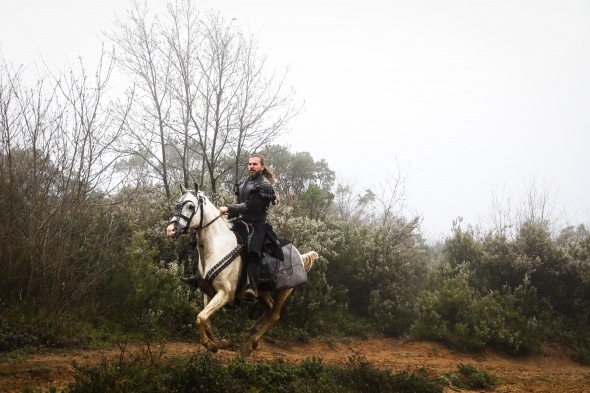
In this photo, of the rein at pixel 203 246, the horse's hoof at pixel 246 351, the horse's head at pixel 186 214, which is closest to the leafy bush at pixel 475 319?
Result: the horse's hoof at pixel 246 351

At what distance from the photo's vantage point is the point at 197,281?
673 cm

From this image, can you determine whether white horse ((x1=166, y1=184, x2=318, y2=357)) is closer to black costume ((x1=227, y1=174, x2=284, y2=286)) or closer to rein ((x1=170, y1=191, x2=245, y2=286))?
rein ((x1=170, y1=191, x2=245, y2=286))

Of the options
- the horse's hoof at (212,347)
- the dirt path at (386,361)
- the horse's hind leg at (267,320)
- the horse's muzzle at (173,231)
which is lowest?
the dirt path at (386,361)

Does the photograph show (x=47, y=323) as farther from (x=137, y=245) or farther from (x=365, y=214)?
(x=365, y=214)

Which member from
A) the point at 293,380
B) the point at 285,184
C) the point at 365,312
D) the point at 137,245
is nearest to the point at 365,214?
the point at 285,184

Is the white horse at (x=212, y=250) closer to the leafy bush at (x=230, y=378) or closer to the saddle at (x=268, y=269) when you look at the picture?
the saddle at (x=268, y=269)

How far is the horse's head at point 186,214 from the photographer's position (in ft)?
19.9

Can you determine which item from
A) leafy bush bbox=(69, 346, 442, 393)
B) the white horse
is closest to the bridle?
the white horse

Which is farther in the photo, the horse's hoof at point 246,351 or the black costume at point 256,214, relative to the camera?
the horse's hoof at point 246,351

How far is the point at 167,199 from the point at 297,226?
13.3 ft

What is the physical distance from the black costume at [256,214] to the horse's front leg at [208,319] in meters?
0.65

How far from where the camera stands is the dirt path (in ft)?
19.4

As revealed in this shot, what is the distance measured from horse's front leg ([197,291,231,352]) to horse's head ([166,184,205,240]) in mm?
1165

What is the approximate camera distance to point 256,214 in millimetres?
7332
